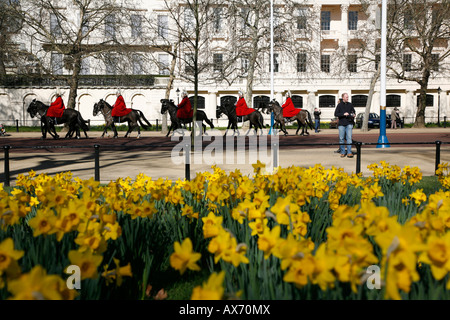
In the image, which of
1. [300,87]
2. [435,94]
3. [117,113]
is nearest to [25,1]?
[117,113]

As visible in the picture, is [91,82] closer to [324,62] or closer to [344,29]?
[324,62]

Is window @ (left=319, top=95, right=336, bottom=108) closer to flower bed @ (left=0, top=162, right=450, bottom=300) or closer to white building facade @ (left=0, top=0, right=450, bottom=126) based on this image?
white building facade @ (left=0, top=0, right=450, bottom=126)

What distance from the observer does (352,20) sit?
5406cm

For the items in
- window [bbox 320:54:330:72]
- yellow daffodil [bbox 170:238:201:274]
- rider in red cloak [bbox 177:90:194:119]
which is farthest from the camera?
window [bbox 320:54:330:72]

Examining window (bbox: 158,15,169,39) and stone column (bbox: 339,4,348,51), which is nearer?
window (bbox: 158,15,169,39)

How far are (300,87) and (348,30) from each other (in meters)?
9.37

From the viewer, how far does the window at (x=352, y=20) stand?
53.8 meters

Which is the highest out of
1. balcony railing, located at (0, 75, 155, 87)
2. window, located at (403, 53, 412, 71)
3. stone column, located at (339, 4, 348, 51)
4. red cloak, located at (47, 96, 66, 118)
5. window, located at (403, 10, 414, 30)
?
stone column, located at (339, 4, 348, 51)

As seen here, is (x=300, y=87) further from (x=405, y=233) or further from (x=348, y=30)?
(x=405, y=233)

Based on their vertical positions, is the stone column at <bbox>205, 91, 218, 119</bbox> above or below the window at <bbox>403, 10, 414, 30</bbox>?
below

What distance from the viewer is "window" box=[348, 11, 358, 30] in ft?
177

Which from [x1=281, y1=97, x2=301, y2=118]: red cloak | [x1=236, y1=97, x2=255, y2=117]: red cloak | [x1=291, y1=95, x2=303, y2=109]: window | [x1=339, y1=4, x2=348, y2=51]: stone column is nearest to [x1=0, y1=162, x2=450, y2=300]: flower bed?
[x1=236, y1=97, x2=255, y2=117]: red cloak

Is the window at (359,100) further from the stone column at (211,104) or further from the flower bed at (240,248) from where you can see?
the flower bed at (240,248)
